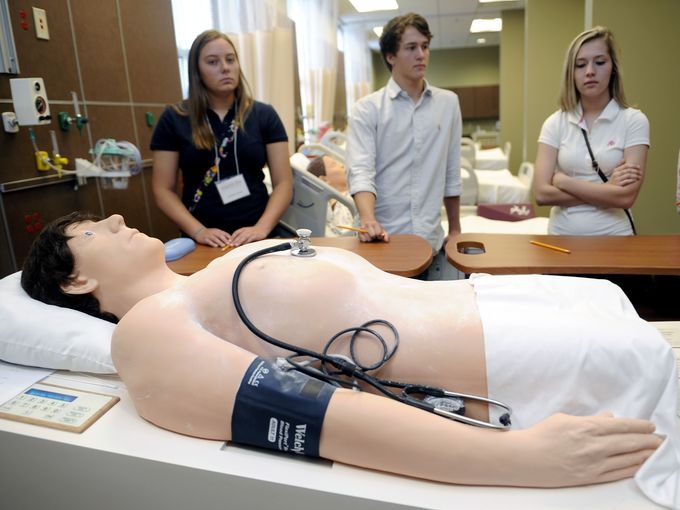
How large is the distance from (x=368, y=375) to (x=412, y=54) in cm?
151

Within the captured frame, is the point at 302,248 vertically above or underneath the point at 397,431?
above

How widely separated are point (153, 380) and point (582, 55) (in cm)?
190

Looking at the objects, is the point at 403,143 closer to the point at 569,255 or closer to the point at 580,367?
the point at 569,255

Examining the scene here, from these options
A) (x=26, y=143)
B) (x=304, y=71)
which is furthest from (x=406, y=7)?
(x=26, y=143)

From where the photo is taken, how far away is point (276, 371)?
842mm

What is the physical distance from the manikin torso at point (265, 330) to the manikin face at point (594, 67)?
1296mm

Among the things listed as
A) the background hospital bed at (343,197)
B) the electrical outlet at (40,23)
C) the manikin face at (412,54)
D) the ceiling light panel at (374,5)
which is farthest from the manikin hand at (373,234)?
the ceiling light panel at (374,5)

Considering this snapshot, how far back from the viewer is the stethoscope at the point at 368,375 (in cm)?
83

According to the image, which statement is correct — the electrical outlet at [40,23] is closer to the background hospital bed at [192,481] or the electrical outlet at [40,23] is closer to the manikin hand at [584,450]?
the background hospital bed at [192,481]

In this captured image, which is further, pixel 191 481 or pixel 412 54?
pixel 412 54

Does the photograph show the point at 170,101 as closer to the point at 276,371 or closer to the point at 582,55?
the point at 582,55

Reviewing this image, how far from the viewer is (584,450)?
738 millimetres

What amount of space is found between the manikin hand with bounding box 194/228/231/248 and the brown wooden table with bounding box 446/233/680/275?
84cm

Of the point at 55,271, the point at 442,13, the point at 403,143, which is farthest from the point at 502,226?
the point at 442,13
